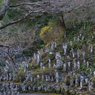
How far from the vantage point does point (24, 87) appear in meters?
9.57

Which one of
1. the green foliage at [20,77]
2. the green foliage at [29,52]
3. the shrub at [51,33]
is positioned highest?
the shrub at [51,33]

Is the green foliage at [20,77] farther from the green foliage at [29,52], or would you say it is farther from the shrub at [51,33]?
the green foliage at [29,52]

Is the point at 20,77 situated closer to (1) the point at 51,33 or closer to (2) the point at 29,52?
(1) the point at 51,33

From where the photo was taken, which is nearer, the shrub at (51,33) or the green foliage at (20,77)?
the green foliage at (20,77)

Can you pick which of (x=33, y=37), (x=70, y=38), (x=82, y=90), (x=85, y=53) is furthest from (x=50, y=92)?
(x=33, y=37)

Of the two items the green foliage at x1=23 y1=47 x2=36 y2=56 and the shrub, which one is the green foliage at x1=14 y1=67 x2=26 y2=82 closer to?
the shrub

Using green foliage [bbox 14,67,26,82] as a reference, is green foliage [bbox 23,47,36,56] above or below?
above

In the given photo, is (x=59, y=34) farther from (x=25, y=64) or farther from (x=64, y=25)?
(x=25, y=64)

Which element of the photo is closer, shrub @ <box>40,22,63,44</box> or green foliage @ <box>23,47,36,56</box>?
shrub @ <box>40,22,63,44</box>

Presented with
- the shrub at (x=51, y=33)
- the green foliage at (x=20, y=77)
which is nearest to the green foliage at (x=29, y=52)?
the shrub at (x=51, y=33)

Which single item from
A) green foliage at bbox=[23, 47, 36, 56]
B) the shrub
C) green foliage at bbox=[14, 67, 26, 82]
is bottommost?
green foliage at bbox=[14, 67, 26, 82]

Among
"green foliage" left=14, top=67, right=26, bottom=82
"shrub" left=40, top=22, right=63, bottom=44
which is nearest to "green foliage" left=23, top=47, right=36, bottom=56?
"shrub" left=40, top=22, right=63, bottom=44

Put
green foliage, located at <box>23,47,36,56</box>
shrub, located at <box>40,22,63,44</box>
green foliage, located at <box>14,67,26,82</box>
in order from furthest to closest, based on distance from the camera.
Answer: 1. green foliage, located at <box>23,47,36,56</box>
2. shrub, located at <box>40,22,63,44</box>
3. green foliage, located at <box>14,67,26,82</box>

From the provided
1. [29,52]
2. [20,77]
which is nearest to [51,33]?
[29,52]
